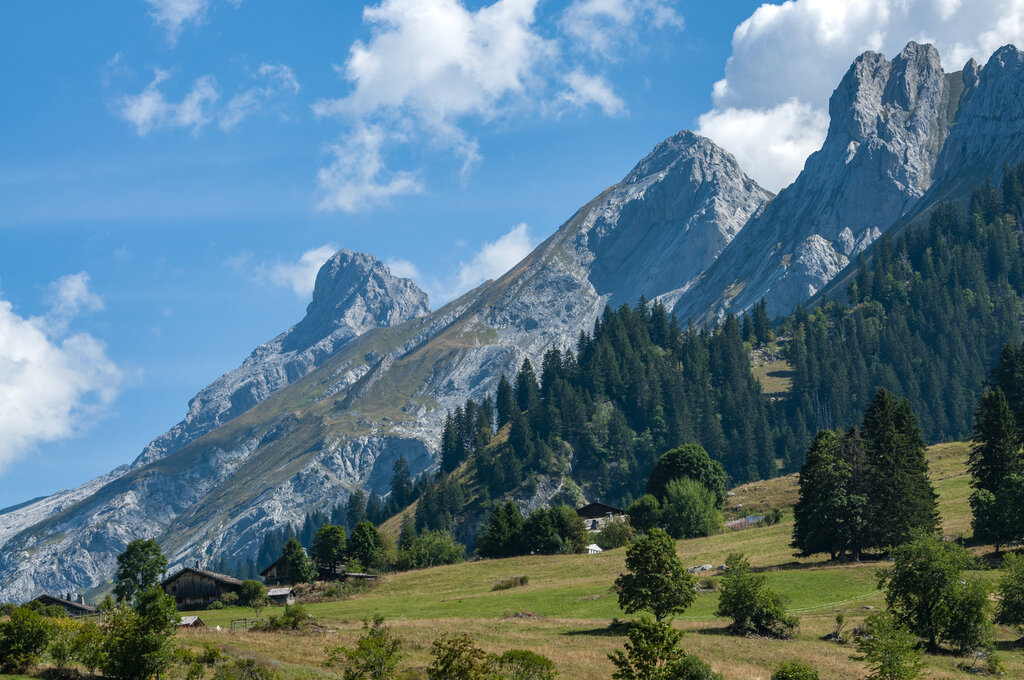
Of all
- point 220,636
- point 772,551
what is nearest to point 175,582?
point 220,636

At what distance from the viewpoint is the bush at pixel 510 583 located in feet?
302

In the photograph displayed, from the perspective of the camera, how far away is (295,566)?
116750 mm

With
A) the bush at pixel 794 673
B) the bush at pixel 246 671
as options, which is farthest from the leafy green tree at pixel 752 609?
the bush at pixel 246 671

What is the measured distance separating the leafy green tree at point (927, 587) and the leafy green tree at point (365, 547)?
7763 centimetres

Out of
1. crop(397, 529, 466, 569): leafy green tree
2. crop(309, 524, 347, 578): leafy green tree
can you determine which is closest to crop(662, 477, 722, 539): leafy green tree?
crop(397, 529, 466, 569): leafy green tree

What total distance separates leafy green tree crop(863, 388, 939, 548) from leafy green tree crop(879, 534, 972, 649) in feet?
64.6

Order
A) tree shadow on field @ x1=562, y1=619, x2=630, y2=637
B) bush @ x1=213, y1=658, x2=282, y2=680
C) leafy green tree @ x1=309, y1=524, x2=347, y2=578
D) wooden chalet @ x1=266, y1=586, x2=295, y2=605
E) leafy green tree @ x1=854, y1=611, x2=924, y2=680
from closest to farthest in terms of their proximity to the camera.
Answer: bush @ x1=213, y1=658, x2=282, y2=680, leafy green tree @ x1=854, y1=611, x2=924, y2=680, tree shadow on field @ x1=562, y1=619, x2=630, y2=637, wooden chalet @ x1=266, y1=586, x2=295, y2=605, leafy green tree @ x1=309, y1=524, x2=347, y2=578

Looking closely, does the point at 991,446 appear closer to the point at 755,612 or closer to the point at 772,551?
the point at 772,551

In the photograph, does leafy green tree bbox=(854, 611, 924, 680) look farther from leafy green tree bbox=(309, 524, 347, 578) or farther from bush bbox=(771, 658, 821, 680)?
leafy green tree bbox=(309, 524, 347, 578)

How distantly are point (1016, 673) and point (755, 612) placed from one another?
15.2m

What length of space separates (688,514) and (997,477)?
39.4 m

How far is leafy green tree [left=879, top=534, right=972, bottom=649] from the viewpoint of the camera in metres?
58.3

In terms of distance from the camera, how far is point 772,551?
9469cm

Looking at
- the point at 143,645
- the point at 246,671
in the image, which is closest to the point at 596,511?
the point at 246,671
